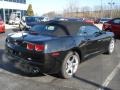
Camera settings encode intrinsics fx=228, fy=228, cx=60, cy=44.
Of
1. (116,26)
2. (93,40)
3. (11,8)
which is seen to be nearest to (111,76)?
(93,40)

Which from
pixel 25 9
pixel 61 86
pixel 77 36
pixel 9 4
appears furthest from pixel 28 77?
pixel 25 9

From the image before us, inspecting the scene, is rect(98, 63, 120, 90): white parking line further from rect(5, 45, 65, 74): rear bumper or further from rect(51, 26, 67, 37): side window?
rect(51, 26, 67, 37): side window

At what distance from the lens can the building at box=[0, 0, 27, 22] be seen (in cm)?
3772

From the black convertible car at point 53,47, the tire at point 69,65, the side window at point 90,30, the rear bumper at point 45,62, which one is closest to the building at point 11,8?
the side window at point 90,30

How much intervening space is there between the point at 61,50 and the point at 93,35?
6.41 ft

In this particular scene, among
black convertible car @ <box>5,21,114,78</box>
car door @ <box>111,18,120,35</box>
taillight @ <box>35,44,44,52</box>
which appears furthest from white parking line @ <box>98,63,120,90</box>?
car door @ <box>111,18,120,35</box>

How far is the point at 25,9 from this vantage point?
45.9 m

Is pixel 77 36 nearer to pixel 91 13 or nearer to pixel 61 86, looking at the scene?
pixel 61 86

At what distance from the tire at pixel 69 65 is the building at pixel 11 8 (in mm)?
33247

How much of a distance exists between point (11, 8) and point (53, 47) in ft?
120

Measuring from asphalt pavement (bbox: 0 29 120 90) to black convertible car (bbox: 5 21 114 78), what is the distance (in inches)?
9.6

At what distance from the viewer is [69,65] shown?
5.79 meters

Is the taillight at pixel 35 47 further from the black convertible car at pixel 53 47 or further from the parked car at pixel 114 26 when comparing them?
the parked car at pixel 114 26

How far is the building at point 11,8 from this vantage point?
37719 mm
